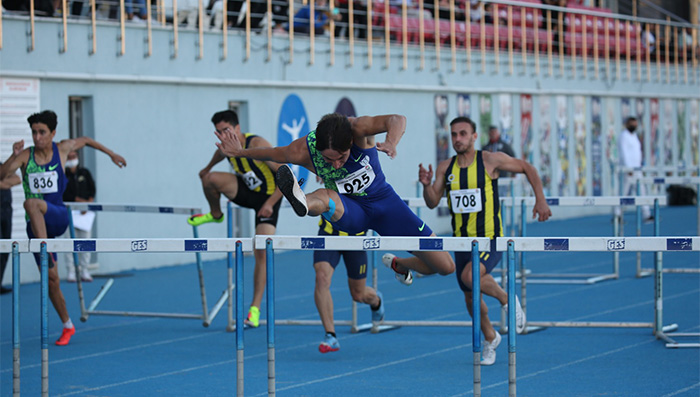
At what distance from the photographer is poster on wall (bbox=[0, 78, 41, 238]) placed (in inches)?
565

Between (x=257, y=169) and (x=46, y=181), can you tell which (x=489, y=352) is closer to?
(x=257, y=169)

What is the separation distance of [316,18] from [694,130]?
17810 millimetres

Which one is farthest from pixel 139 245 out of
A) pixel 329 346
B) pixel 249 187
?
pixel 249 187

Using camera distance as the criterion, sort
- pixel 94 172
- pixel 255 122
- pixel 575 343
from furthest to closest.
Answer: pixel 255 122 → pixel 94 172 → pixel 575 343

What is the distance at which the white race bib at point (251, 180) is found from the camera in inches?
396

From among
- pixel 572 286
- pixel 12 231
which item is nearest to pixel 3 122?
pixel 12 231

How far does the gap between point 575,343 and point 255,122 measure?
9870 mm

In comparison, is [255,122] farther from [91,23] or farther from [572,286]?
[572,286]

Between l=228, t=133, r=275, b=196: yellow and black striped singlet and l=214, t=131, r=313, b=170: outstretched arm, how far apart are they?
7.74ft

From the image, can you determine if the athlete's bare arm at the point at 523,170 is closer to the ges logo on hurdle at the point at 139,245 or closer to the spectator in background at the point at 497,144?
the ges logo on hurdle at the point at 139,245

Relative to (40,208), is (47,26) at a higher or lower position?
higher

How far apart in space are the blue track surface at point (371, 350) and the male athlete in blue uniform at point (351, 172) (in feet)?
3.60

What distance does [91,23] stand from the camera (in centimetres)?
1531

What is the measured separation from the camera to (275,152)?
7512 mm
